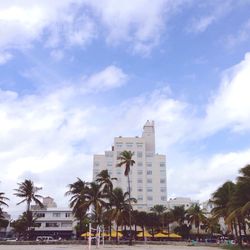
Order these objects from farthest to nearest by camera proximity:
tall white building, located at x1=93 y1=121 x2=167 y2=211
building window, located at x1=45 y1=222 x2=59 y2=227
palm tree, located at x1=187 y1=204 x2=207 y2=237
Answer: tall white building, located at x1=93 y1=121 x2=167 y2=211
building window, located at x1=45 y1=222 x2=59 y2=227
palm tree, located at x1=187 y1=204 x2=207 y2=237

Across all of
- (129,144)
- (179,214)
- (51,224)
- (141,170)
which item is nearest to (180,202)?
(141,170)

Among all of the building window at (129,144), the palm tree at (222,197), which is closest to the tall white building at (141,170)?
the building window at (129,144)

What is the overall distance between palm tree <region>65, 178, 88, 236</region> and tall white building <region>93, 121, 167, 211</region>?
176 feet

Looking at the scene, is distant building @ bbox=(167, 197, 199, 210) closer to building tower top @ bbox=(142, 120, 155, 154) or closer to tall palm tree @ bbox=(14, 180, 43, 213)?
building tower top @ bbox=(142, 120, 155, 154)

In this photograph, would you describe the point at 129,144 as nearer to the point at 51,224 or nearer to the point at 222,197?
the point at 51,224

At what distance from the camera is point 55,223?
106m

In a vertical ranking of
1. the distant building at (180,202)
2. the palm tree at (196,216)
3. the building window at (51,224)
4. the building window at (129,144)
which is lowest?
the building window at (51,224)

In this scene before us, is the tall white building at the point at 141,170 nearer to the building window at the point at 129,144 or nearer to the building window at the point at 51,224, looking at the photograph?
the building window at the point at 129,144

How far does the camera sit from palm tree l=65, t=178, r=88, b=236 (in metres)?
75.5

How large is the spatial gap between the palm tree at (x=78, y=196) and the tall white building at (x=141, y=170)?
53.6 m

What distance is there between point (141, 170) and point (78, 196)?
194ft

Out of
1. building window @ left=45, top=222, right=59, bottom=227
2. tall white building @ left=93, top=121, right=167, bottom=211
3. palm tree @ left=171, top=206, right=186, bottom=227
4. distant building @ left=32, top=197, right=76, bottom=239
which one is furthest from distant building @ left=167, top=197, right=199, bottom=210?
building window @ left=45, top=222, right=59, bottom=227

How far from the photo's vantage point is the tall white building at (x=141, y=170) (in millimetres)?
132375

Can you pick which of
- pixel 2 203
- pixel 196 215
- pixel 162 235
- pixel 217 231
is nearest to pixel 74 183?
pixel 2 203
